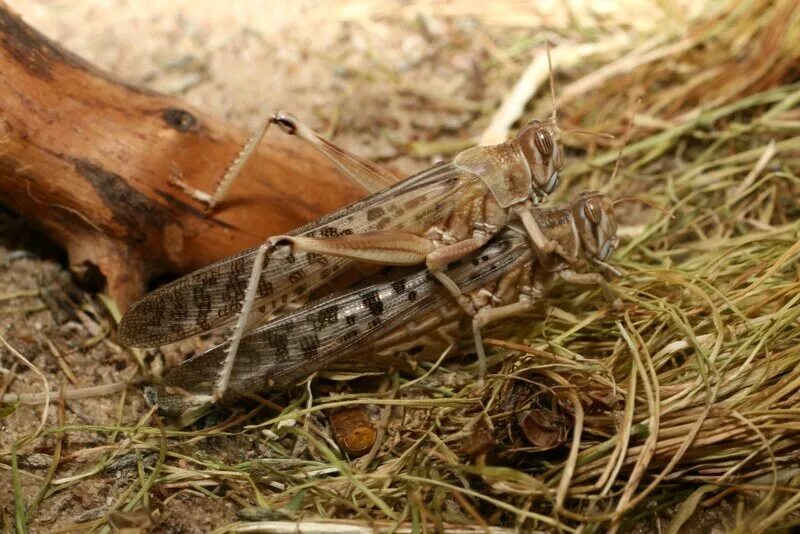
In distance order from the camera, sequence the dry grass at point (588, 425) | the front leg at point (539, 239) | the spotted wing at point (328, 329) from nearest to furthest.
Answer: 1. the dry grass at point (588, 425)
2. the spotted wing at point (328, 329)
3. the front leg at point (539, 239)

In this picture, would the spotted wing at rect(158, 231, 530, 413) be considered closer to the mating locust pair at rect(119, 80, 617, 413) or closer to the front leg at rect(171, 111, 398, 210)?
the mating locust pair at rect(119, 80, 617, 413)

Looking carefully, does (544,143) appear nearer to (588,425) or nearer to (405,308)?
(405,308)

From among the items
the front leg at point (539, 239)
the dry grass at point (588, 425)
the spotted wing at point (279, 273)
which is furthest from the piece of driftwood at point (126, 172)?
the front leg at point (539, 239)

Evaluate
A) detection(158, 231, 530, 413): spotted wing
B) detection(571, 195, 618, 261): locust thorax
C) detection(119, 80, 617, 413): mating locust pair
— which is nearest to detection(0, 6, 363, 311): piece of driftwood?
detection(119, 80, 617, 413): mating locust pair

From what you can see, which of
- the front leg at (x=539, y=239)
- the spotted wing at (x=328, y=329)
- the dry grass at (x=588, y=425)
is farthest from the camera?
the front leg at (x=539, y=239)

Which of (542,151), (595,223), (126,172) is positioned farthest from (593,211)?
Answer: (126,172)

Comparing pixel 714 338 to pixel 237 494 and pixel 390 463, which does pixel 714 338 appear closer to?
pixel 390 463

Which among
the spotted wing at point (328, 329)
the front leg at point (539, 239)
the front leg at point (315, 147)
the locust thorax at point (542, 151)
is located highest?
the front leg at point (315, 147)

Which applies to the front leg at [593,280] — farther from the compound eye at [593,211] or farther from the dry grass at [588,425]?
the compound eye at [593,211]
